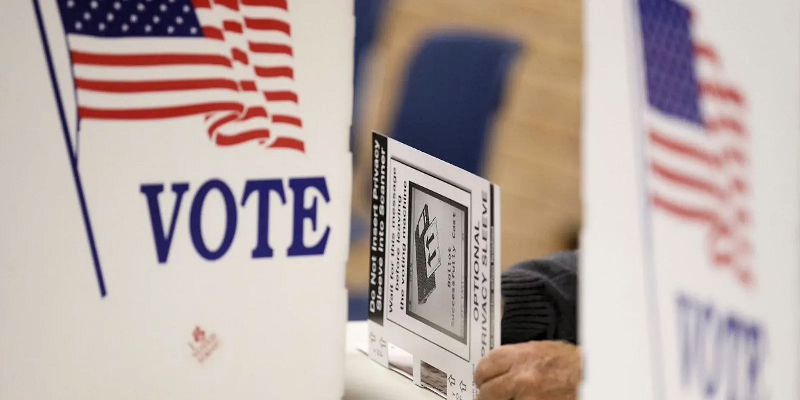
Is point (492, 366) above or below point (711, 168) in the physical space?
below

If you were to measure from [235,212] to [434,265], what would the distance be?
445mm

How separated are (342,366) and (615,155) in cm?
44

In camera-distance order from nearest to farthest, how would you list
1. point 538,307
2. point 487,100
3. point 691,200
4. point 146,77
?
point 691,200
point 146,77
point 538,307
point 487,100

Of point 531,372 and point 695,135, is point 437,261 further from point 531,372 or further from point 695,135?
point 695,135

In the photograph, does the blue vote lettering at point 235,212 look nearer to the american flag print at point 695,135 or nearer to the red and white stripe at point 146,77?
the red and white stripe at point 146,77

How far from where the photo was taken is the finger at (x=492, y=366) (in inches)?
51.7

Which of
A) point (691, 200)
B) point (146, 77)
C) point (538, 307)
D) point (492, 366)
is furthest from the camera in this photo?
point (538, 307)

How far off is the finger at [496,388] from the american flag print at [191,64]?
1.55ft

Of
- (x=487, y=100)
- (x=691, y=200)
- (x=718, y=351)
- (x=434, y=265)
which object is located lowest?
(x=487, y=100)

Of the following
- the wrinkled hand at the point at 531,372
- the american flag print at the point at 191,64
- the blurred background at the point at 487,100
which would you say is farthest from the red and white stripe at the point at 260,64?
the blurred background at the point at 487,100

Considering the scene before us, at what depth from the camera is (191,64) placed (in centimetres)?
98

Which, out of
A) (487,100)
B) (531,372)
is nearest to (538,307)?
(531,372)

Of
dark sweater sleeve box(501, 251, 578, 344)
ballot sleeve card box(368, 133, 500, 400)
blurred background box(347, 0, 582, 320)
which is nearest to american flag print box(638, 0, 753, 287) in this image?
ballot sleeve card box(368, 133, 500, 400)

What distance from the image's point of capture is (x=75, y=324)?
0.96 m
